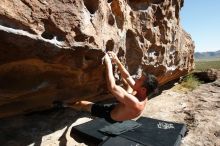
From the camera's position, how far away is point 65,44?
13.2ft

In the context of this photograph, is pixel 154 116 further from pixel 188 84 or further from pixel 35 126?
pixel 188 84

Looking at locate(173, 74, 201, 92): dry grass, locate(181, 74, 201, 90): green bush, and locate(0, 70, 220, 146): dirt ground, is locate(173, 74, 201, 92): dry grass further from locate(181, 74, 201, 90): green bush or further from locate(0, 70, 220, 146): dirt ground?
locate(0, 70, 220, 146): dirt ground

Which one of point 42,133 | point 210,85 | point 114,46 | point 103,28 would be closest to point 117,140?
point 42,133

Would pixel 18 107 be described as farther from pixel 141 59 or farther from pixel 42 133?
pixel 141 59

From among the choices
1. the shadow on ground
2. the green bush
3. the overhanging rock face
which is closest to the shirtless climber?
the overhanging rock face

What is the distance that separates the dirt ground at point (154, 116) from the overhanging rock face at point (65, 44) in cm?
31

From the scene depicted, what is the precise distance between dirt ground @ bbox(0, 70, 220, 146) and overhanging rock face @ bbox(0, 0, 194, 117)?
1.03 ft

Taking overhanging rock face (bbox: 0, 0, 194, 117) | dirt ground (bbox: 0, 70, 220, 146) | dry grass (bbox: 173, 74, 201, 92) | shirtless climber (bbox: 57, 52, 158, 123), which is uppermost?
overhanging rock face (bbox: 0, 0, 194, 117)

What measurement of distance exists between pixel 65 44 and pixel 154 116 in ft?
14.4

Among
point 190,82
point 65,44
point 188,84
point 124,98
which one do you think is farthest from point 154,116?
point 65,44

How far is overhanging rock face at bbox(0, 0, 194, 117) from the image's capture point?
11.9 feet

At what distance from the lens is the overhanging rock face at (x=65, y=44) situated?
362 centimetres

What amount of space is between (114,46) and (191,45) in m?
7.04

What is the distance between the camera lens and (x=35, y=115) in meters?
5.95
